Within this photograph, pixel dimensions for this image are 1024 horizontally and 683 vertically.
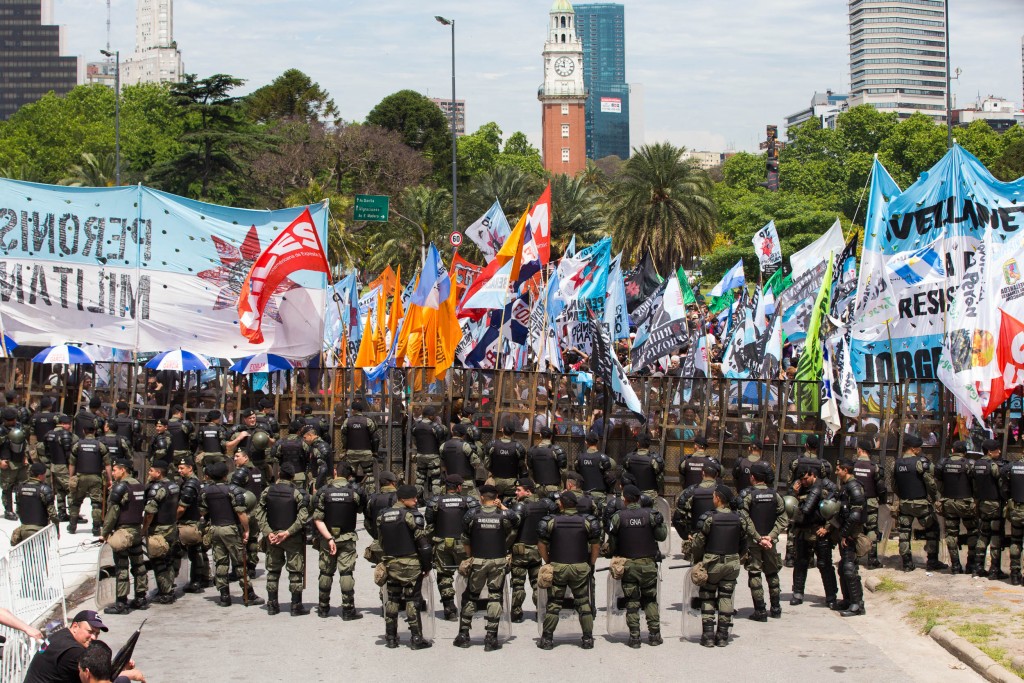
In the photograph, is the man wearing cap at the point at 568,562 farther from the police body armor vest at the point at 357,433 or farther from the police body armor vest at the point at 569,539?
the police body armor vest at the point at 357,433

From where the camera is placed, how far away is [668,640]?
42.5 ft

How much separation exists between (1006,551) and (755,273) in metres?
51.7

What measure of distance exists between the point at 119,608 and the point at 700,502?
6.76 meters

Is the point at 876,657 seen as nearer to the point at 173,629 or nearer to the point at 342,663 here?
the point at 342,663

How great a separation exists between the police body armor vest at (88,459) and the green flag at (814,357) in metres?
10.6

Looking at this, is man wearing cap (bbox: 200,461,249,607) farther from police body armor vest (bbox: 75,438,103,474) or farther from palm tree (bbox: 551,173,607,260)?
palm tree (bbox: 551,173,607,260)

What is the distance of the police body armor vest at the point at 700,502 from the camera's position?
13.9 metres

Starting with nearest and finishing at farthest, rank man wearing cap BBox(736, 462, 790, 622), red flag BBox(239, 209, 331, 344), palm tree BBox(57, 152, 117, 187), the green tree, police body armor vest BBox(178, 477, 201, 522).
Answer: man wearing cap BBox(736, 462, 790, 622), police body armor vest BBox(178, 477, 201, 522), red flag BBox(239, 209, 331, 344), palm tree BBox(57, 152, 117, 187), the green tree

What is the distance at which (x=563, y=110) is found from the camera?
188 metres

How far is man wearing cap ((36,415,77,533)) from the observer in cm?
1977

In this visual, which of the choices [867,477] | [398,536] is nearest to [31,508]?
[398,536]

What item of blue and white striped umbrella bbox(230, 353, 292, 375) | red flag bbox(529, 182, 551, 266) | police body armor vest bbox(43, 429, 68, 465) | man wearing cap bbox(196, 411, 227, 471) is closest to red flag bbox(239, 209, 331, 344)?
blue and white striped umbrella bbox(230, 353, 292, 375)

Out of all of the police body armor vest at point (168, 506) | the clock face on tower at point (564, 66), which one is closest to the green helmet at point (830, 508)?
the police body armor vest at point (168, 506)

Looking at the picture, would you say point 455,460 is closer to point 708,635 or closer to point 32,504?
point 32,504
